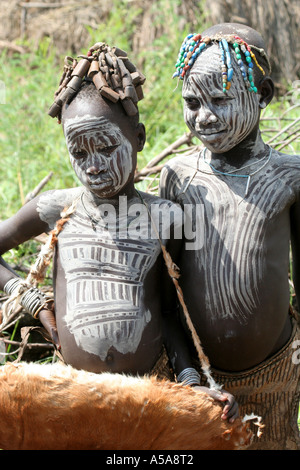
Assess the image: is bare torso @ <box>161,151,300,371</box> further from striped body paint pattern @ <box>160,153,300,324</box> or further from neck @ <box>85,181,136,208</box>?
neck @ <box>85,181,136,208</box>

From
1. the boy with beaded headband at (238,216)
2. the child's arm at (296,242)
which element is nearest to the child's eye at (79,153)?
the boy with beaded headband at (238,216)

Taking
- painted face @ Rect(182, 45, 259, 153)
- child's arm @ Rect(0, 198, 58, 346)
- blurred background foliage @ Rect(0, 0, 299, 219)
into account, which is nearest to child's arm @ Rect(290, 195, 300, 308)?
painted face @ Rect(182, 45, 259, 153)

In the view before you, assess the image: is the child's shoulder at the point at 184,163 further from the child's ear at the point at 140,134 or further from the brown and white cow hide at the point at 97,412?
the brown and white cow hide at the point at 97,412

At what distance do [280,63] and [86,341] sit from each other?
4.84m

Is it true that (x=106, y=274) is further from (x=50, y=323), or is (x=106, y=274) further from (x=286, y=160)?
(x=286, y=160)

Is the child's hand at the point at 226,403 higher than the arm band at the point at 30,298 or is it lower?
lower

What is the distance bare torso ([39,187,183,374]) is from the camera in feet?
7.22

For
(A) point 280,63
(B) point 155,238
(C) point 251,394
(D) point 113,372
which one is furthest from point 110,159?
(A) point 280,63

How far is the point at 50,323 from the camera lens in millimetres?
2377

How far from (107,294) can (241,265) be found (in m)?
0.48

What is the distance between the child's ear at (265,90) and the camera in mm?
2362

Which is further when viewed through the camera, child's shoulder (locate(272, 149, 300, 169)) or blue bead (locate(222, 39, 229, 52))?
child's shoulder (locate(272, 149, 300, 169))

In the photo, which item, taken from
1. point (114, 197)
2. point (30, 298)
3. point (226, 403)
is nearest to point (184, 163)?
point (114, 197)

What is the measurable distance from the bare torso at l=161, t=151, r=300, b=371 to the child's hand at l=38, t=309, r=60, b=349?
0.49 m
